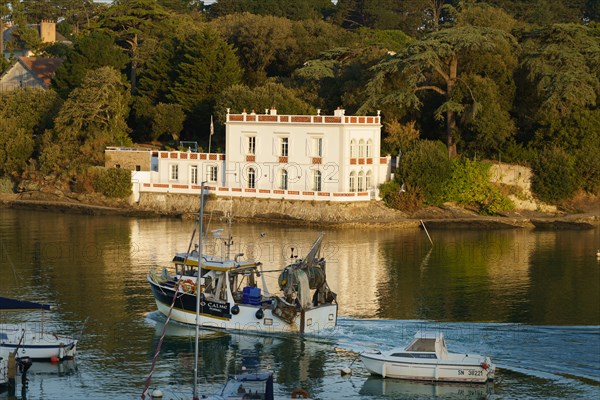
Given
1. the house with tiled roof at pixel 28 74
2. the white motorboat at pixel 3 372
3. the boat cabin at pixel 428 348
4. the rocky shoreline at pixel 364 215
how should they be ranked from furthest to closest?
the house with tiled roof at pixel 28 74, the rocky shoreline at pixel 364 215, the boat cabin at pixel 428 348, the white motorboat at pixel 3 372

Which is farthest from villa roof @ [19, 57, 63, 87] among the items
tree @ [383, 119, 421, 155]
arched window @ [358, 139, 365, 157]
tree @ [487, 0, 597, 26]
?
tree @ [487, 0, 597, 26]

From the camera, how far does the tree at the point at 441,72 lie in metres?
79.5

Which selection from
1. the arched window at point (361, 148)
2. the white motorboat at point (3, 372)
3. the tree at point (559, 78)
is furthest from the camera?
the tree at point (559, 78)

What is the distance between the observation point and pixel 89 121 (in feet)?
284

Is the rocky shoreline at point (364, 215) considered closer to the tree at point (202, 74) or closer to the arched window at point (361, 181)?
the arched window at point (361, 181)

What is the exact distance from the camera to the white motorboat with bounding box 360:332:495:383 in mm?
36094

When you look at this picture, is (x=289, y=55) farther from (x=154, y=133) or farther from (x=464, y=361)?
(x=464, y=361)

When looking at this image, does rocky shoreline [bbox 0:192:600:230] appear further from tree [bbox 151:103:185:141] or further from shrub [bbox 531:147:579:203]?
tree [bbox 151:103:185:141]

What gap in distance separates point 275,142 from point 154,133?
1660 cm

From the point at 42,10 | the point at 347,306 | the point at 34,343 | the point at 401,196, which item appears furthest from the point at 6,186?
Result: the point at 42,10

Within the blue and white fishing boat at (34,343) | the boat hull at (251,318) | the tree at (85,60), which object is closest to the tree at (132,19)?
the tree at (85,60)

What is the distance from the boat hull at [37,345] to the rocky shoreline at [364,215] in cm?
3448

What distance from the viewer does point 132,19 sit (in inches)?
4146

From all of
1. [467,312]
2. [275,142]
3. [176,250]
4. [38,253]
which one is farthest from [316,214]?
[467,312]
